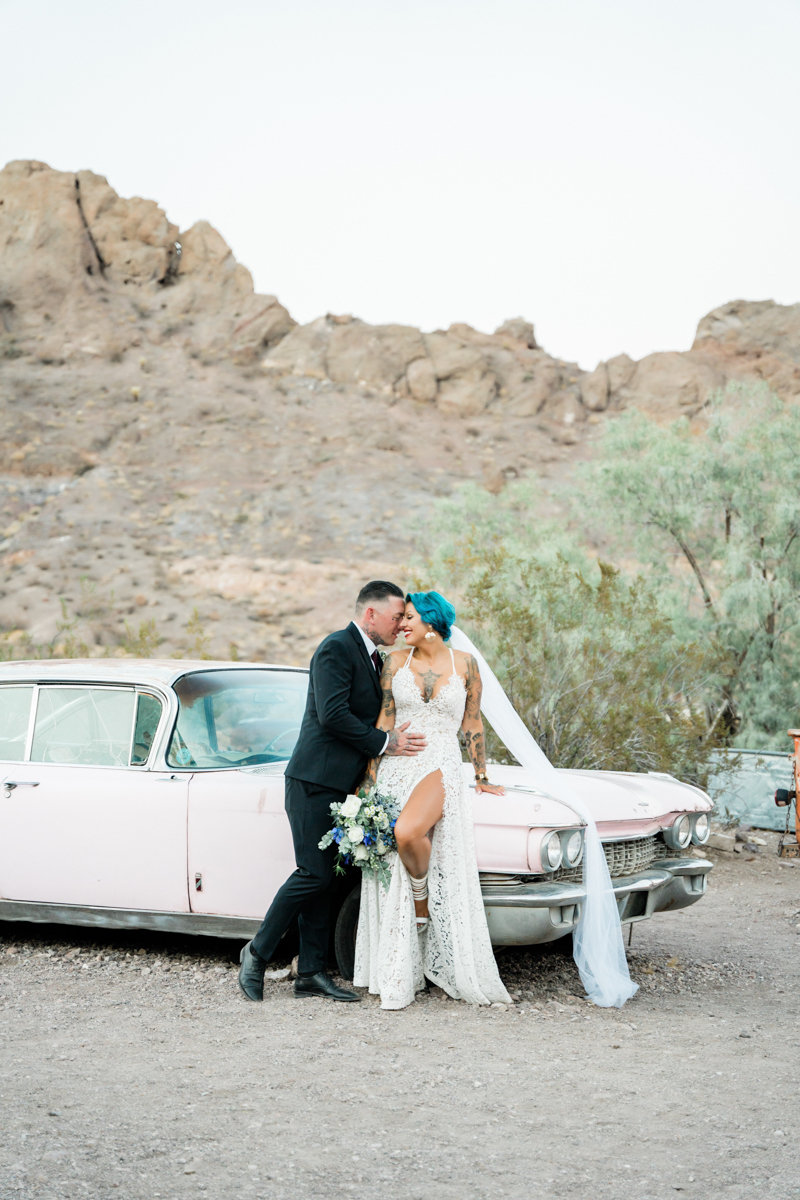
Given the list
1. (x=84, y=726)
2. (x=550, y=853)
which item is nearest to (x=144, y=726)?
(x=84, y=726)

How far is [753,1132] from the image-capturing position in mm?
3344

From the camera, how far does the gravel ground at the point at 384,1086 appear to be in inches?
118

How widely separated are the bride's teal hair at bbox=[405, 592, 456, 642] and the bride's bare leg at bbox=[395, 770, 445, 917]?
2.32ft

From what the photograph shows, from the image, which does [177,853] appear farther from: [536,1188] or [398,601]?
[536,1188]

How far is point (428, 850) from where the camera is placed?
15.2 ft

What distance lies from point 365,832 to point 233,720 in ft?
4.08

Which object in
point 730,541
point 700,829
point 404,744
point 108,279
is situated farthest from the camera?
point 108,279

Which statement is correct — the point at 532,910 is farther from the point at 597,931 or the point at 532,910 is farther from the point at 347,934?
the point at 347,934

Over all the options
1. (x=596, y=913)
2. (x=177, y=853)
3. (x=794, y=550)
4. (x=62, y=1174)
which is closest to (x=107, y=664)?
(x=177, y=853)

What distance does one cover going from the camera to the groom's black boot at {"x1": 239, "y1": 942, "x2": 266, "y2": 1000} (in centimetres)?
477

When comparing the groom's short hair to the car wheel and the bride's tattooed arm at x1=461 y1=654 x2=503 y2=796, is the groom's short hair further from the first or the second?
the car wheel

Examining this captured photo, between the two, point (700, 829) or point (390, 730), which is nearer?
point (390, 730)

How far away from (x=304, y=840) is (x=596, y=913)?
1.31 metres

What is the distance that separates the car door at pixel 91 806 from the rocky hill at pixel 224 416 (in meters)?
24.9
